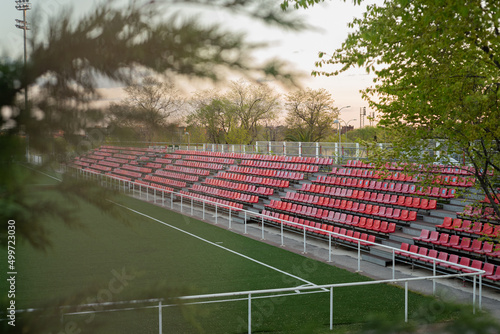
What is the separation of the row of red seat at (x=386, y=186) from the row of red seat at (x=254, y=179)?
5.75 ft

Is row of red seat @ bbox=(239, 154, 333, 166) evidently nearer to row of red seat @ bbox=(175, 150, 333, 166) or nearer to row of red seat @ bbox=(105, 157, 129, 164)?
row of red seat @ bbox=(175, 150, 333, 166)

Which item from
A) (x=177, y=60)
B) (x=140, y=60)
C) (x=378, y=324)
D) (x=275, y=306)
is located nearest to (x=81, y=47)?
(x=140, y=60)

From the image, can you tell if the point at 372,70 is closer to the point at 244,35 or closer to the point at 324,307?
the point at 324,307

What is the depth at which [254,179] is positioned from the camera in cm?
2312

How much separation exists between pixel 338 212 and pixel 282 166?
764 centimetres

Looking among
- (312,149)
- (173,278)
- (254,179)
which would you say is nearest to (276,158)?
(254,179)

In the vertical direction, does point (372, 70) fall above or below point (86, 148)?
above

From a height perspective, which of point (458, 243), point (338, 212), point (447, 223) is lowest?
point (458, 243)

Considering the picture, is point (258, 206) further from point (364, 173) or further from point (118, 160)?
point (118, 160)

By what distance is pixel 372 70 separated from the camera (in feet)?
28.1

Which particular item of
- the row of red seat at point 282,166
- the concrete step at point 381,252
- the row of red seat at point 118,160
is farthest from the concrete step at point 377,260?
the row of red seat at point 118,160

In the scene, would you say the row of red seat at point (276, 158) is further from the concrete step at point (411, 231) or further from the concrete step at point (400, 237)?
the concrete step at point (400, 237)

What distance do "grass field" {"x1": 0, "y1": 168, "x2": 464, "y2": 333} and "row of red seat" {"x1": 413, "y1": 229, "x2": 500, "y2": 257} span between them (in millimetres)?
2581

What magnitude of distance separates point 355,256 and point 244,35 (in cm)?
1326
